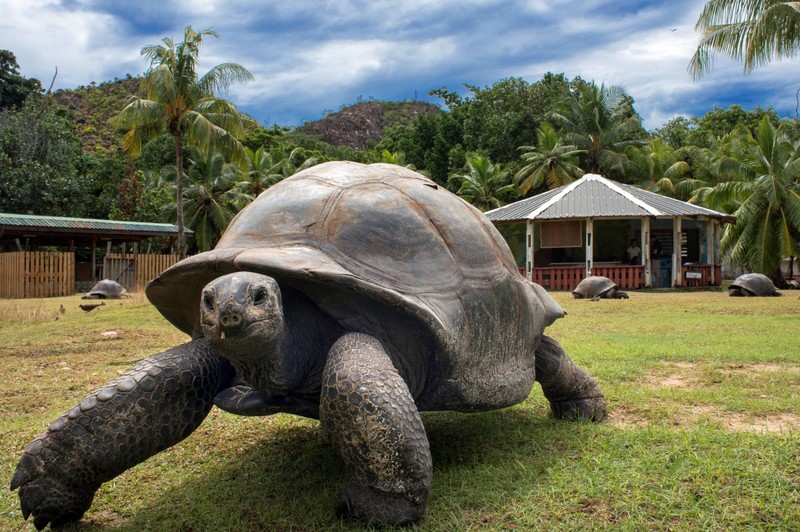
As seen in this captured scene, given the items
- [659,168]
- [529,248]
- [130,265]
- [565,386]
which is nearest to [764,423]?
[565,386]

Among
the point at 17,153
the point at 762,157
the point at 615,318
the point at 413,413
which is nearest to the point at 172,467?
the point at 413,413

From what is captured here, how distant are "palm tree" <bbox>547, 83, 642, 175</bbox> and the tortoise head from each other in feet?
98.0

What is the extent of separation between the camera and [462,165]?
1326 inches

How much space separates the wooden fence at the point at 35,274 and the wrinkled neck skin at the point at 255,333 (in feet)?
62.8

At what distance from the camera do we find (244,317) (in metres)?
2.00

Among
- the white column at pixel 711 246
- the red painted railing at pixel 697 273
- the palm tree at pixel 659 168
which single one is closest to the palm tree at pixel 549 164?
the palm tree at pixel 659 168

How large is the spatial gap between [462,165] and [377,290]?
105 feet

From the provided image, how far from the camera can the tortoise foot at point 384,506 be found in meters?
2.12

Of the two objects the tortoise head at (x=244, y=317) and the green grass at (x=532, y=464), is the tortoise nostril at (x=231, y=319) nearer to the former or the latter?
the tortoise head at (x=244, y=317)

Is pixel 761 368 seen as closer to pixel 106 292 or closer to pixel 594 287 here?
pixel 594 287

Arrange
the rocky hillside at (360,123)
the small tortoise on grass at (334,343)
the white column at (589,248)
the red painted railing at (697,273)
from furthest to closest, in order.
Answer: the rocky hillside at (360,123) < the red painted railing at (697,273) < the white column at (589,248) < the small tortoise on grass at (334,343)

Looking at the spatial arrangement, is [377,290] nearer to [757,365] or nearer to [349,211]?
[349,211]

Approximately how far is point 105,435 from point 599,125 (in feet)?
101

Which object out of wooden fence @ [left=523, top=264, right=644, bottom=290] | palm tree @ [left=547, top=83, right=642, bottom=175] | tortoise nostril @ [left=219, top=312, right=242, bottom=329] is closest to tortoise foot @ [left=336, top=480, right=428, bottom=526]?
tortoise nostril @ [left=219, top=312, right=242, bottom=329]
